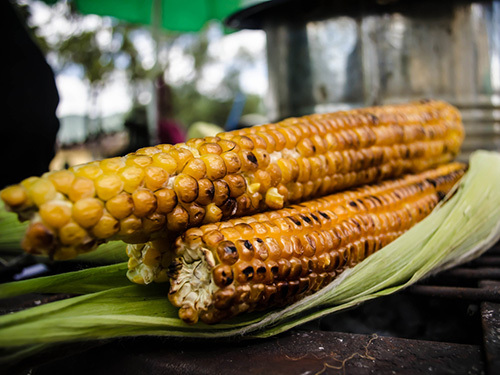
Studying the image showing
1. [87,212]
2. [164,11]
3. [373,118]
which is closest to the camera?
[87,212]

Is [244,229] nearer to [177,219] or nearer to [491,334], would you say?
[177,219]

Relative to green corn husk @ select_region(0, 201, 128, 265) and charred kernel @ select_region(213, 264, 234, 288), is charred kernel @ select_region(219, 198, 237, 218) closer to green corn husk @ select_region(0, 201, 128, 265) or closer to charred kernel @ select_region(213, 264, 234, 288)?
charred kernel @ select_region(213, 264, 234, 288)

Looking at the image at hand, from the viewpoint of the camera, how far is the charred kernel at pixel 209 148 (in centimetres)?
92

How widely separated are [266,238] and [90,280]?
1.42 feet

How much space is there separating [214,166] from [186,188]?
3.7 inches

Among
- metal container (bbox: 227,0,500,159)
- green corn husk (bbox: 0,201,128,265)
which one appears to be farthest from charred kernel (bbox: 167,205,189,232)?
metal container (bbox: 227,0,500,159)

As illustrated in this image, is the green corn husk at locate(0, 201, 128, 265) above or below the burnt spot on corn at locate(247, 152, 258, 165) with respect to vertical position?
below

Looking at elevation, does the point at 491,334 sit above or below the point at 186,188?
below

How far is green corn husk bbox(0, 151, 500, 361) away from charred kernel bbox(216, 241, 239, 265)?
159 millimetres

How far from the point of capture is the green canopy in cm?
408

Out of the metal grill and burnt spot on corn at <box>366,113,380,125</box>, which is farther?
burnt spot on corn at <box>366,113,380,125</box>

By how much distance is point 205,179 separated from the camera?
34.5 inches

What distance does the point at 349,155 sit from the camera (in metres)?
1.25

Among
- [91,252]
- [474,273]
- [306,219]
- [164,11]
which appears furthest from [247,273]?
[164,11]
